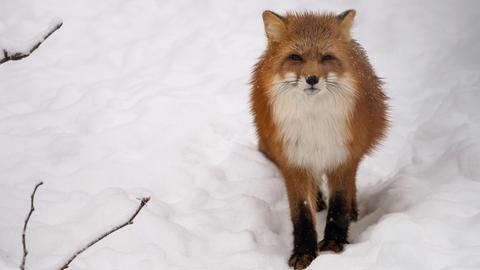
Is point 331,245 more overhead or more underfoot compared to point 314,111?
more underfoot

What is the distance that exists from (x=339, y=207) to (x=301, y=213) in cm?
31

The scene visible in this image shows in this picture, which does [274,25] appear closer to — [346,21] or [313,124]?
[346,21]

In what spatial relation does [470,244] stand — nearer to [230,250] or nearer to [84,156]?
[230,250]

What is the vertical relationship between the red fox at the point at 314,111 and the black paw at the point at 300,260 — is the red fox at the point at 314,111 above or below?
above

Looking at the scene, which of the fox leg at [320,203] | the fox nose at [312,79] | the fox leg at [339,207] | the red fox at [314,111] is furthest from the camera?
the fox leg at [320,203]

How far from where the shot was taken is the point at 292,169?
3865 millimetres

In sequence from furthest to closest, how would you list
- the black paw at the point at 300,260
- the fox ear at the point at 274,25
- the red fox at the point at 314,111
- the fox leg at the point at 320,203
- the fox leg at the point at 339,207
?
the fox leg at the point at 320,203, the fox leg at the point at 339,207, the fox ear at the point at 274,25, the black paw at the point at 300,260, the red fox at the point at 314,111

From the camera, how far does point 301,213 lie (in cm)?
387

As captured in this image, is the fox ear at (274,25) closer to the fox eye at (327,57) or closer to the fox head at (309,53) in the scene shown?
the fox head at (309,53)

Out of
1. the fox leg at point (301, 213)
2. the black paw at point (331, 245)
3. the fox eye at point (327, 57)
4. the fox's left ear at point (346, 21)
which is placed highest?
the fox's left ear at point (346, 21)

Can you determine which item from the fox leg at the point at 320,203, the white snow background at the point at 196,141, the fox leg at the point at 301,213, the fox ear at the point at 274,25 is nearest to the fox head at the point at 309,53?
the fox ear at the point at 274,25

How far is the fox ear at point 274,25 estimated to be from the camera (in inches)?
149

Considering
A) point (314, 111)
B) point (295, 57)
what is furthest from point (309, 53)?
point (314, 111)

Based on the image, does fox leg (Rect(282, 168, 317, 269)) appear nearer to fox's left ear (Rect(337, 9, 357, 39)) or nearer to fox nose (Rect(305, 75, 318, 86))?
A: fox nose (Rect(305, 75, 318, 86))
